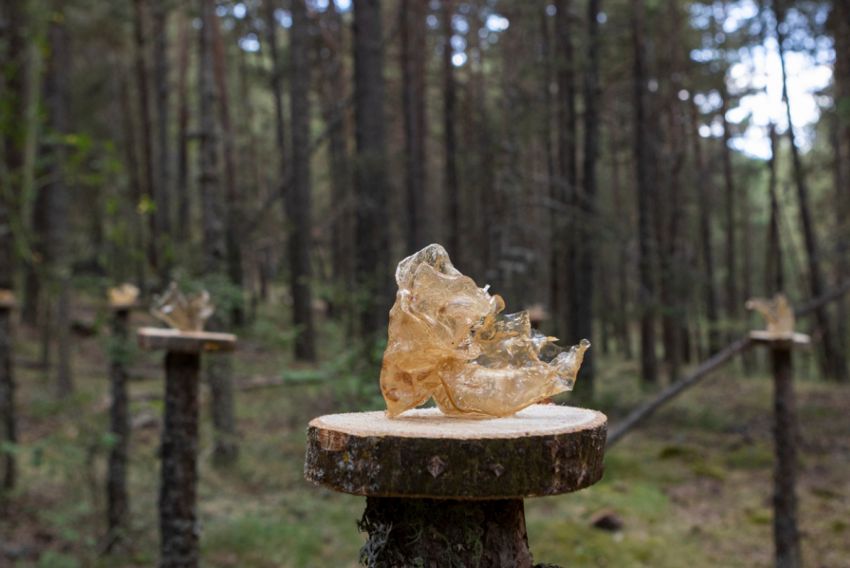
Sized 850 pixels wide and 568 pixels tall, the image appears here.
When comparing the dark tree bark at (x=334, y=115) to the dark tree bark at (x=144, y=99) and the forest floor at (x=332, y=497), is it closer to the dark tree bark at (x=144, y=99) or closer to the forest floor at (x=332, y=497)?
the dark tree bark at (x=144, y=99)

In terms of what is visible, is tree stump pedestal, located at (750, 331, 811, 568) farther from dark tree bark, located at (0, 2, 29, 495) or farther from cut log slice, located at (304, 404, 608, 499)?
dark tree bark, located at (0, 2, 29, 495)

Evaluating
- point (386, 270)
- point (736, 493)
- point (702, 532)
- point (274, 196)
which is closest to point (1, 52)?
point (274, 196)

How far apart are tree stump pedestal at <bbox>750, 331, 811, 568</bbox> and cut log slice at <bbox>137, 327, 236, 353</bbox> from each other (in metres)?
3.80

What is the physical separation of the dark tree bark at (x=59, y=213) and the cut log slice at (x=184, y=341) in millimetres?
5288

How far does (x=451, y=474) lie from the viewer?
1.73 metres

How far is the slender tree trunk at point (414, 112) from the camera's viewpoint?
1352cm

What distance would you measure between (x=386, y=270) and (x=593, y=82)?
219 inches

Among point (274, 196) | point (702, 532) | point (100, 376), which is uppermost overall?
point (274, 196)

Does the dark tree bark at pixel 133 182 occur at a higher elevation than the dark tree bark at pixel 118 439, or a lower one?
higher

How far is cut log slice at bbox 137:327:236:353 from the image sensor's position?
440cm

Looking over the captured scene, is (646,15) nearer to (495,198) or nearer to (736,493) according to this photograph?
(495,198)

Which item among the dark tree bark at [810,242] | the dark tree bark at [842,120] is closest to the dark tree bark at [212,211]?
the dark tree bark at [810,242]

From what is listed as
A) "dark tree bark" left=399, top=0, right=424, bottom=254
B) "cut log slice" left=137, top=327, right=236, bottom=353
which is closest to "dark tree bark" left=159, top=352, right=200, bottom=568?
"cut log slice" left=137, top=327, right=236, bottom=353

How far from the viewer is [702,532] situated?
788 cm
